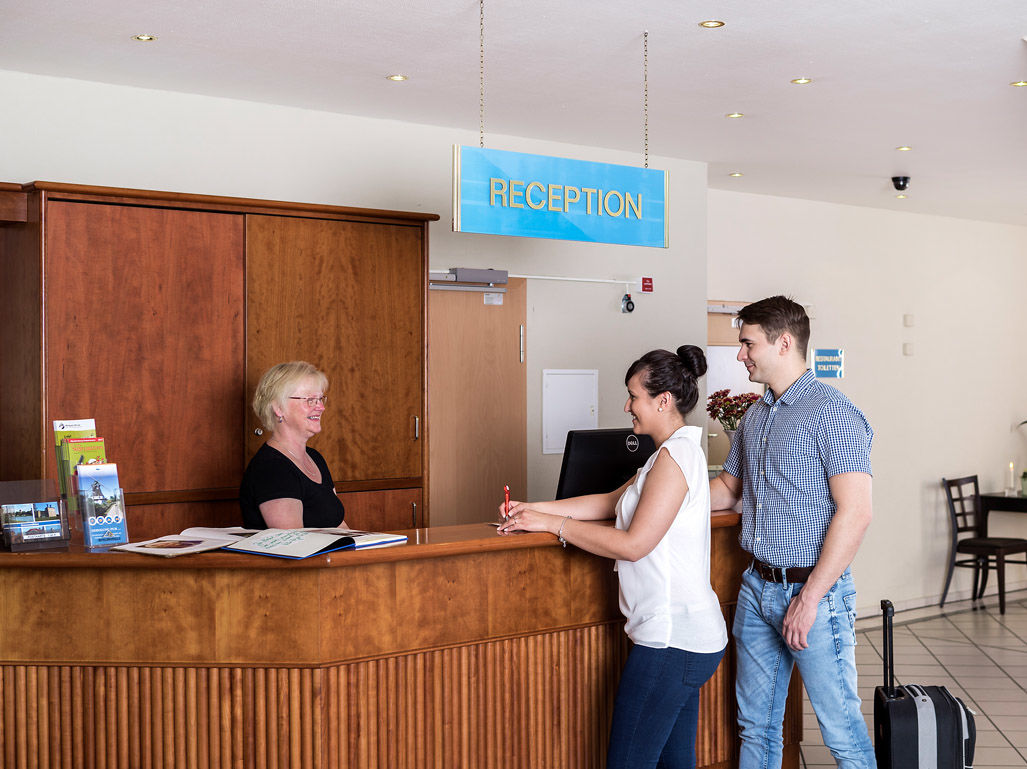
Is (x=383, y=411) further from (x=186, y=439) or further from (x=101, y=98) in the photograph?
(x=101, y=98)

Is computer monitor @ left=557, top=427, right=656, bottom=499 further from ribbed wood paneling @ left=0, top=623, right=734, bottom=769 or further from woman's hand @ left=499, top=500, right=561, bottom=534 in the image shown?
ribbed wood paneling @ left=0, top=623, right=734, bottom=769

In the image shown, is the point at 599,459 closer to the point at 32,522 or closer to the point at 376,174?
the point at 32,522

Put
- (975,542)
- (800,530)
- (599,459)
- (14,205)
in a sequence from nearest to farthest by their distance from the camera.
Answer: (800,530) < (599,459) < (14,205) < (975,542)

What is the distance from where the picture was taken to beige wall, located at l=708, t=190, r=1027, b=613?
297 inches

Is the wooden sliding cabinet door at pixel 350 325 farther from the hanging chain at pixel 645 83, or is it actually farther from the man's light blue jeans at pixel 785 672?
the man's light blue jeans at pixel 785 672

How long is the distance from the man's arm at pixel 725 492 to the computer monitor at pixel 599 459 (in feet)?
1.25

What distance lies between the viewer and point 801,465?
2.99 metres

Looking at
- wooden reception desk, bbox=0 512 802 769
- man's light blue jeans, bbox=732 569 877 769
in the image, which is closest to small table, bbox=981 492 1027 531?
man's light blue jeans, bbox=732 569 877 769

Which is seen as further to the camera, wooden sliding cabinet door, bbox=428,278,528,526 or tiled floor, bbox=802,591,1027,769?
wooden sliding cabinet door, bbox=428,278,528,526

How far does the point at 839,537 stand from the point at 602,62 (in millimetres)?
2281

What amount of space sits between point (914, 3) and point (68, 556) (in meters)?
3.19

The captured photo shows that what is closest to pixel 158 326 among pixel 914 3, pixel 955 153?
pixel 914 3

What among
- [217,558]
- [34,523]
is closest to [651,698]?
[217,558]

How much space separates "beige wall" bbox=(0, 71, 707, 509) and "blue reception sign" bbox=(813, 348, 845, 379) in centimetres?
167
